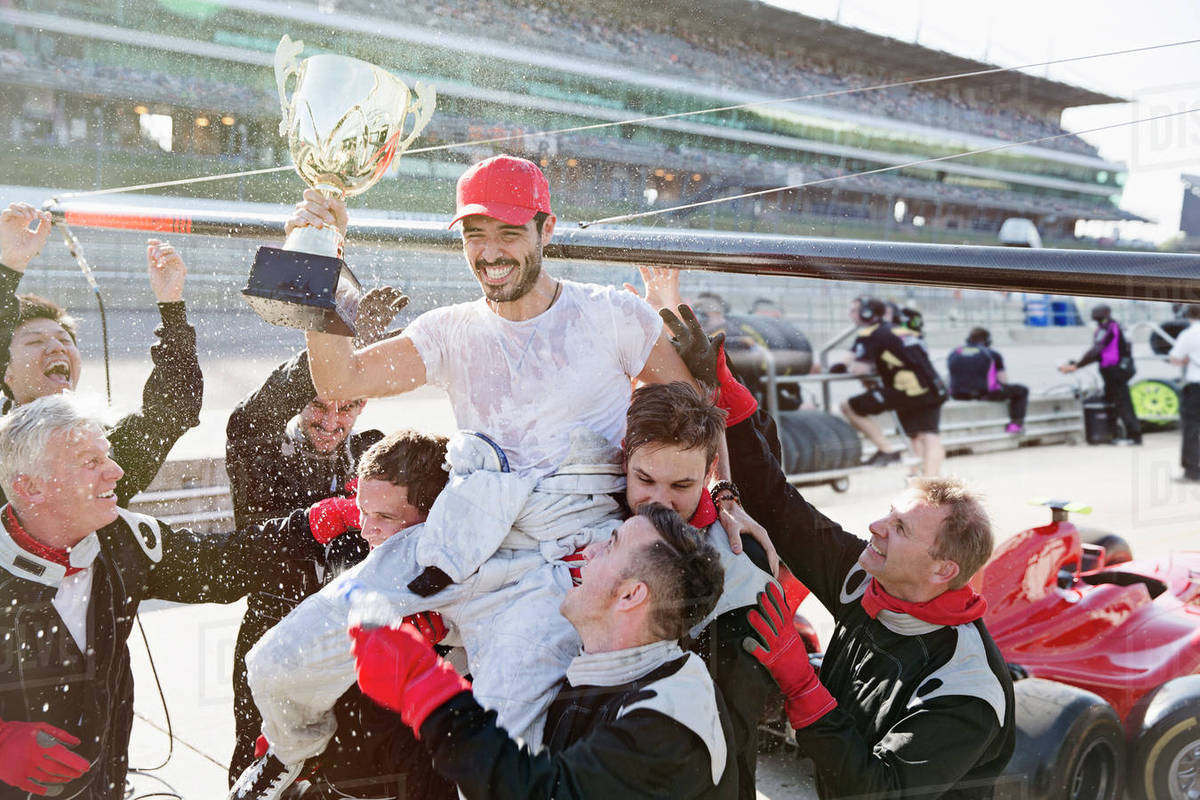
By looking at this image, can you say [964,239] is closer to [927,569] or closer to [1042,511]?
[1042,511]

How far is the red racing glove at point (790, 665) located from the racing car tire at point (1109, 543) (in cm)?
301

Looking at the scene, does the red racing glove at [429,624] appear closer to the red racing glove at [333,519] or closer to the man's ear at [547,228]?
the red racing glove at [333,519]

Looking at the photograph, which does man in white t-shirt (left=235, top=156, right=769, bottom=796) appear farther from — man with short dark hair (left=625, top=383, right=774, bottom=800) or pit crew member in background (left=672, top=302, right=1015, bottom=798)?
pit crew member in background (left=672, top=302, right=1015, bottom=798)

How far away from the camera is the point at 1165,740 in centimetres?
261

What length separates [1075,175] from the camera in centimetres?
2858

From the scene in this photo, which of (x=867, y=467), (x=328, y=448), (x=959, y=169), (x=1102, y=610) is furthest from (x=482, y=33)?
(x=959, y=169)

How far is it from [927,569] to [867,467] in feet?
21.0

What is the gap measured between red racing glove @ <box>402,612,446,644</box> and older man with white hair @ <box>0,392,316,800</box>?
60cm

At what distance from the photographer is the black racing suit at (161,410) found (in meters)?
2.08

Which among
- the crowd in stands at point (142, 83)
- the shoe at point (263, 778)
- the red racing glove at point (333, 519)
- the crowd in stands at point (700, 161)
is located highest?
the crowd in stands at point (142, 83)

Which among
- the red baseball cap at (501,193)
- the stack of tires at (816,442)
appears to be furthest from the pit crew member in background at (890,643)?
the stack of tires at (816,442)

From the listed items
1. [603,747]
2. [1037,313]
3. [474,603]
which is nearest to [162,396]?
[474,603]

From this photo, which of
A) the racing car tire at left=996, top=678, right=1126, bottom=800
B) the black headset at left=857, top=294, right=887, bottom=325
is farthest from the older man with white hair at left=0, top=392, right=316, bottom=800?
the black headset at left=857, top=294, right=887, bottom=325

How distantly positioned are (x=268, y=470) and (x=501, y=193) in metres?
1.00
